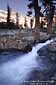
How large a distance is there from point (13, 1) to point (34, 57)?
0.59 meters

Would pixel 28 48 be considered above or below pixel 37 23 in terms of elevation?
below

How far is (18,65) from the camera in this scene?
231 centimetres

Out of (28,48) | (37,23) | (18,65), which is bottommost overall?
(18,65)

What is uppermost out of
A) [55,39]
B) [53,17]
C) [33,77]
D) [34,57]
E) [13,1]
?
[13,1]

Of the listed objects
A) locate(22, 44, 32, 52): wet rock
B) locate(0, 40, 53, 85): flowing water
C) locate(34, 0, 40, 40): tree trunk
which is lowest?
locate(0, 40, 53, 85): flowing water

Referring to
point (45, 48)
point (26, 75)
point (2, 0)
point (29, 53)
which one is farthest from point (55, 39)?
point (2, 0)

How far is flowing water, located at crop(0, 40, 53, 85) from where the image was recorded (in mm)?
2266

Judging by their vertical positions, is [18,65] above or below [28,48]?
below

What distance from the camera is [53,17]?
2338mm

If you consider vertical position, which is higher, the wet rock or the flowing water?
the wet rock

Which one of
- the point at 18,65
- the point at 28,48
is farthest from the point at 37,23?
the point at 18,65

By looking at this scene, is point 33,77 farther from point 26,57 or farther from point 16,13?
point 16,13

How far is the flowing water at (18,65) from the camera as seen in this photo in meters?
2.27

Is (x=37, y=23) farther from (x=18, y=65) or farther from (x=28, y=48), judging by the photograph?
(x=18, y=65)
